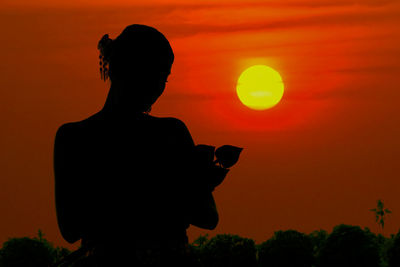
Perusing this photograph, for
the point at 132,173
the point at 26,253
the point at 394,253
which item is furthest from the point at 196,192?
the point at 26,253

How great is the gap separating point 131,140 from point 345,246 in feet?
52.9

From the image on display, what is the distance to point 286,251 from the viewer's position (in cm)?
2064

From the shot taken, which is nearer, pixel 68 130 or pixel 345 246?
pixel 68 130

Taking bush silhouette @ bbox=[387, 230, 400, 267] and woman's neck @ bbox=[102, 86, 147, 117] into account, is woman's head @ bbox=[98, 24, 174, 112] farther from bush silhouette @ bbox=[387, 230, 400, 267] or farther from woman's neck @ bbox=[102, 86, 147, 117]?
bush silhouette @ bbox=[387, 230, 400, 267]

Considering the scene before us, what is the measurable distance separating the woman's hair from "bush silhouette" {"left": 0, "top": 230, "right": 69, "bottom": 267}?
16.0 metres

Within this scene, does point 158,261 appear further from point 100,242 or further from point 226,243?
point 226,243

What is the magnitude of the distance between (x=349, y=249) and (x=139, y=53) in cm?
1624

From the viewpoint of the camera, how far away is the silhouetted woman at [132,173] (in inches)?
194

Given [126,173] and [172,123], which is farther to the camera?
[172,123]

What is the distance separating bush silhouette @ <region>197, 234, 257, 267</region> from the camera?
20552 mm

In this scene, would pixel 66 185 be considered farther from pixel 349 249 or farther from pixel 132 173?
pixel 349 249

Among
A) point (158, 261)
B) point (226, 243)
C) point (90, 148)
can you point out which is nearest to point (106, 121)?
point (90, 148)

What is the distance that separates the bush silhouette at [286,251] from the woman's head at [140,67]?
1606 cm

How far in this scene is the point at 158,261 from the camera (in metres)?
4.89
